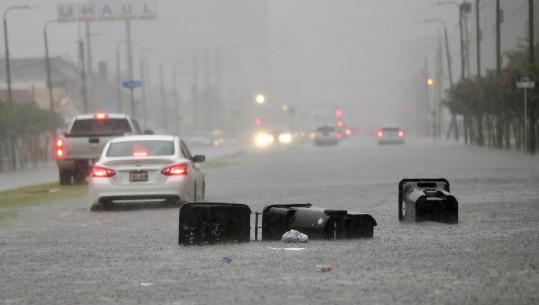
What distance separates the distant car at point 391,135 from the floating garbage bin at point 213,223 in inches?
3640

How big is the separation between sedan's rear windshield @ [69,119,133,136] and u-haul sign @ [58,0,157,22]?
11475 cm

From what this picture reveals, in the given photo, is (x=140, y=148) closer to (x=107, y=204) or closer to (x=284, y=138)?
(x=107, y=204)

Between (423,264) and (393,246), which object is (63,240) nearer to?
(393,246)

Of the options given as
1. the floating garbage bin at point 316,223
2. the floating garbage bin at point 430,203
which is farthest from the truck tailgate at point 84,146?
the floating garbage bin at point 316,223

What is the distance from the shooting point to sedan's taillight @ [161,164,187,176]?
2684cm

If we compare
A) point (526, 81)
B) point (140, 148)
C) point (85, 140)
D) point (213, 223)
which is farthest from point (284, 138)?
point (213, 223)

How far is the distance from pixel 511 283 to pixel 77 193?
24.6 m

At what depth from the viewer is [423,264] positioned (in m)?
14.4

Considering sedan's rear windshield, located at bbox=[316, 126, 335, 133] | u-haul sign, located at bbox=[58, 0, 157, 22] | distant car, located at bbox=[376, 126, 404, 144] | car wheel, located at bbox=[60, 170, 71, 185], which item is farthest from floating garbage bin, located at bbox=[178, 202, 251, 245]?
u-haul sign, located at bbox=[58, 0, 157, 22]

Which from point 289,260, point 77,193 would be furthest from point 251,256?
point 77,193

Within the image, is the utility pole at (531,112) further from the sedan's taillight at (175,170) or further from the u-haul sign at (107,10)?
the u-haul sign at (107,10)

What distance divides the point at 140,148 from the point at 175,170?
5.77 ft

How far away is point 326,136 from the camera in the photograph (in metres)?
119

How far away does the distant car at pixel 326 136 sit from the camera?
119 metres
